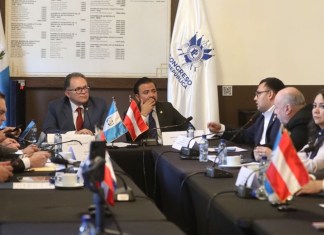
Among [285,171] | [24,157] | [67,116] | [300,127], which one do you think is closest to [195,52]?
[67,116]

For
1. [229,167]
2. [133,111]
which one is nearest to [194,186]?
[229,167]

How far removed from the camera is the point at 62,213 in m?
2.06

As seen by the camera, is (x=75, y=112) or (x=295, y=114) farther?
(x=75, y=112)

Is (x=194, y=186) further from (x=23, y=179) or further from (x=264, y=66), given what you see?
(x=264, y=66)

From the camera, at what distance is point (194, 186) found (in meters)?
2.81


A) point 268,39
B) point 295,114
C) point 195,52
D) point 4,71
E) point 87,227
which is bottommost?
point 87,227

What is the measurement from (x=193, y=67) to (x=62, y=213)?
3.96m

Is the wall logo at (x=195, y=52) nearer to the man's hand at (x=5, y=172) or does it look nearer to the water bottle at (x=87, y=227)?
the man's hand at (x=5, y=172)

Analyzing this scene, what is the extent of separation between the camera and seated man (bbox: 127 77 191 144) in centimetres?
485

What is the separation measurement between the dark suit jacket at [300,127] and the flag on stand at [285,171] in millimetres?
1525

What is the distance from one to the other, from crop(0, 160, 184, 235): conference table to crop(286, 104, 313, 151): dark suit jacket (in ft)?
4.68

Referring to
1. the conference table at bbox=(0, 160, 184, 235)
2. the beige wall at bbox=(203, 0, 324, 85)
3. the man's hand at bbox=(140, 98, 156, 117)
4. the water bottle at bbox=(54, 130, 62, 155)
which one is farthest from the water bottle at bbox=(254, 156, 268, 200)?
the beige wall at bbox=(203, 0, 324, 85)

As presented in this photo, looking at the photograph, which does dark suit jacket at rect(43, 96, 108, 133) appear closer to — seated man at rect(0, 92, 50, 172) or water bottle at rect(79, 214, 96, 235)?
seated man at rect(0, 92, 50, 172)

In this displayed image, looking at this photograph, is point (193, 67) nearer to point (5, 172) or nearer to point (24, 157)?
point (24, 157)
